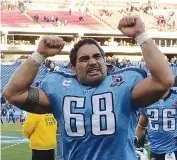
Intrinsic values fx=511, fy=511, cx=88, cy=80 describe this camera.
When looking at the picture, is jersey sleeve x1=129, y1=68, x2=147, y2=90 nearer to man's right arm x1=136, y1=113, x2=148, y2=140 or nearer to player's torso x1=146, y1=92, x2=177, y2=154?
player's torso x1=146, y1=92, x2=177, y2=154

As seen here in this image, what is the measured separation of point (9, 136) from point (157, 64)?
13.9 metres

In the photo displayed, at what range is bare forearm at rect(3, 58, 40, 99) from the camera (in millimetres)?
3258

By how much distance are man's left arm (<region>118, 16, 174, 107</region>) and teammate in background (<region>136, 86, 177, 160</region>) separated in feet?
9.78

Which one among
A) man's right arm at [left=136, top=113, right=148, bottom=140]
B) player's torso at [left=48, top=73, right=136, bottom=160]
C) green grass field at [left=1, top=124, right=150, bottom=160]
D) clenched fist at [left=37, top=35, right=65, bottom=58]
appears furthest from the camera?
green grass field at [left=1, top=124, right=150, bottom=160]

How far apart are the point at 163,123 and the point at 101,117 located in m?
3.13

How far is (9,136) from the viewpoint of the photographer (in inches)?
649

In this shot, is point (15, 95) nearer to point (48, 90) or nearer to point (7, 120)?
point (48, 90)

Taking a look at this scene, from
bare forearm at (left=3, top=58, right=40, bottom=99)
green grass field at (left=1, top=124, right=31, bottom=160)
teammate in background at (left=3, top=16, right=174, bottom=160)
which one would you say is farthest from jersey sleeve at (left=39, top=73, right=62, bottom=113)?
green grass field at (left=1, top=124, right=31, bottom=160)

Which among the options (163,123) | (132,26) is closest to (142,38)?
(132,26)

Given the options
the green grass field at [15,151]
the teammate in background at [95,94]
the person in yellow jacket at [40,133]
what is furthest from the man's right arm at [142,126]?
A: the green grass field at [15,151]

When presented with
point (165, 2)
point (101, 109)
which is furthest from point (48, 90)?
point (165, 2)

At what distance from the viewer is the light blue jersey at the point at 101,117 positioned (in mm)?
3141

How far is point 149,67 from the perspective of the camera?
3.01 m

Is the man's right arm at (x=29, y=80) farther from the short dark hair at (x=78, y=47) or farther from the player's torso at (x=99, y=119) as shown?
the player's torso at (x=99, y=119)
